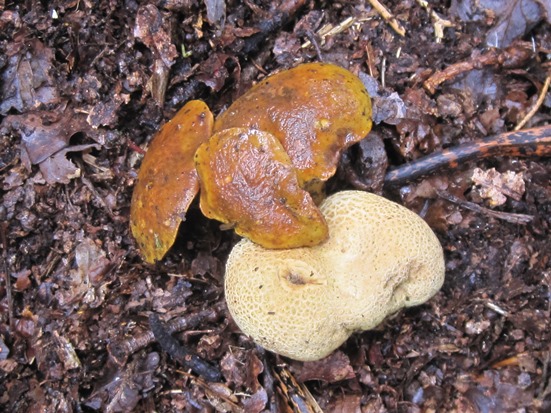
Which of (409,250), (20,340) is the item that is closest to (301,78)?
(409,250)

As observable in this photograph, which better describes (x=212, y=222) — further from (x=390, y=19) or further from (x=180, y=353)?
(x=390, y=19)

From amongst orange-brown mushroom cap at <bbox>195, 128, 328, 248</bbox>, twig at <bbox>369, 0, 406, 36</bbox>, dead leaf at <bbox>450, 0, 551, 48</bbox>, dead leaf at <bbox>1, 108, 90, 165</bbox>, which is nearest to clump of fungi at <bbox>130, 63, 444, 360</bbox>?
orange-brown mushroom cap at <bbox>195, 128, 328, 248</bbox>

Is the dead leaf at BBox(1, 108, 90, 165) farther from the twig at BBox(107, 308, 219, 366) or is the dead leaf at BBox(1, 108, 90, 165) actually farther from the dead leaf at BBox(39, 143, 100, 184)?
the twig at BBox(107, 308, 219, 366)

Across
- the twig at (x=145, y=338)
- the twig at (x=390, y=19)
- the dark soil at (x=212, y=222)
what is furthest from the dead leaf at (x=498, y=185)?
the twig at (x=145, y=338)

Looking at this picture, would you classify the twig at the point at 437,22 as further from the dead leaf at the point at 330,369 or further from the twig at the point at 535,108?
the dead leaf at the point at 330,369

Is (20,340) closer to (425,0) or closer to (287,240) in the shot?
(287,240)

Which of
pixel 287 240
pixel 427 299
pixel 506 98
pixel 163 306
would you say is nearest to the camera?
pixel 287 240
